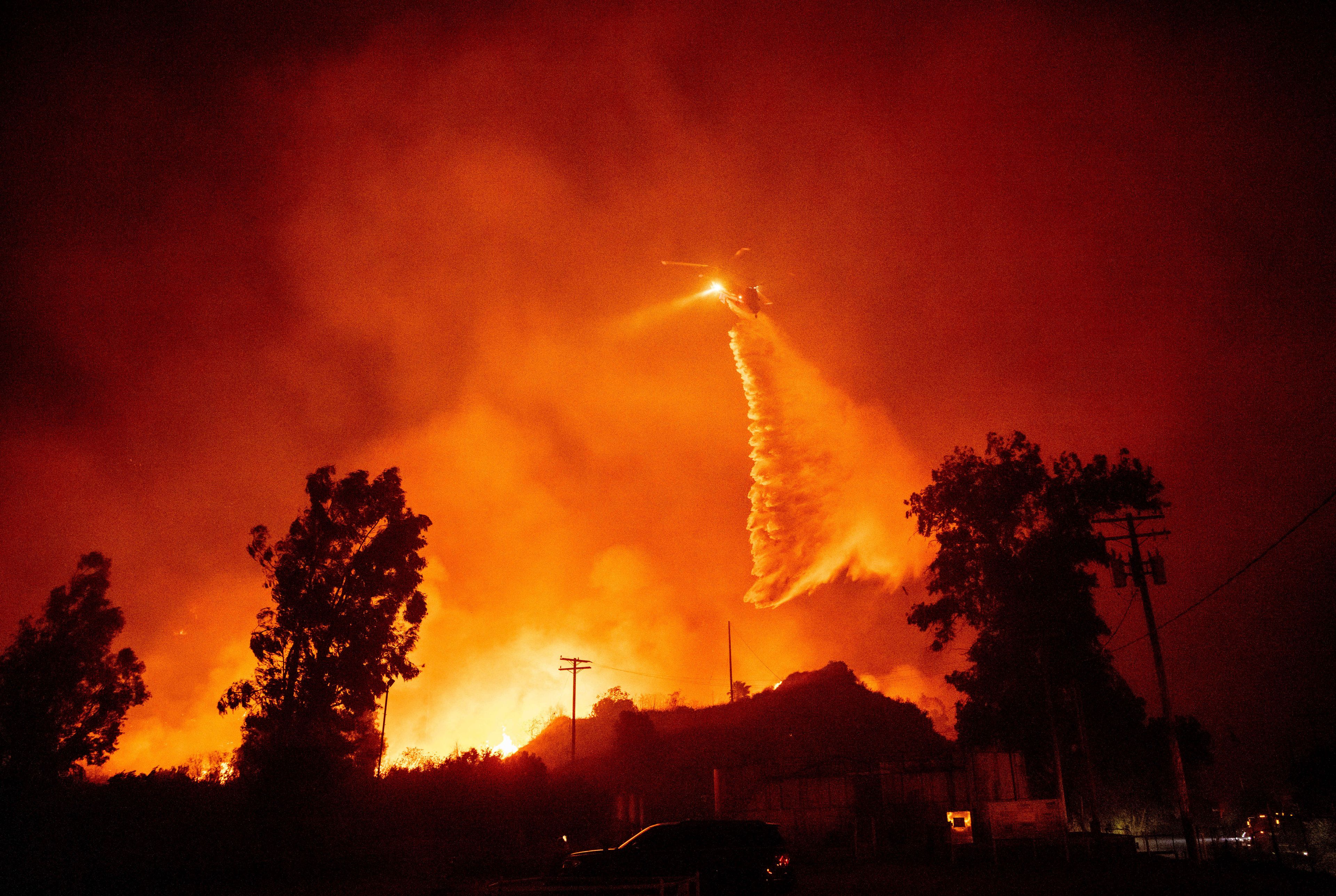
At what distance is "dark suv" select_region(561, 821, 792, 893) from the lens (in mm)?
20781

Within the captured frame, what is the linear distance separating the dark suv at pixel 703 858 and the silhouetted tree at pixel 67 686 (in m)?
A: 31.9

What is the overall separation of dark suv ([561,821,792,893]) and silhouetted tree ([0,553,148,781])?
31948mm

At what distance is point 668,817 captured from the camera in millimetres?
51281

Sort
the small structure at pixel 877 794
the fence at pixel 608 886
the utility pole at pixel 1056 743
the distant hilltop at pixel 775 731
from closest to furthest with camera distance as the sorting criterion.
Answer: the fence at pixel 608 886 → the utility pole at pixel 1056 743 → the small structure at pixel 877 794 → the distant hilltop at pixel 775 731

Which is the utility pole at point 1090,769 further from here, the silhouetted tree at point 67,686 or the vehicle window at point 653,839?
the silhouetted tree at point 67,686

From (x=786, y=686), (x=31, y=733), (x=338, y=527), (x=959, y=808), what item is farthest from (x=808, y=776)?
(x=786, y=686)

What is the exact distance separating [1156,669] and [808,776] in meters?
20.9

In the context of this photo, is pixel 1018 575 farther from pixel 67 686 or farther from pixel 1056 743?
pixel 67 686

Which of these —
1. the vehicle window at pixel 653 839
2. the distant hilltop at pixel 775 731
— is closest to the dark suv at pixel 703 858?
the vehicle window at pixel 653 839

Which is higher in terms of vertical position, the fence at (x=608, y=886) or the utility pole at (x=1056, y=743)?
the utility pole at (x=1056, y=743)

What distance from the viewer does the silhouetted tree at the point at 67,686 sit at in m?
39.4

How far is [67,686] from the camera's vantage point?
4206cm

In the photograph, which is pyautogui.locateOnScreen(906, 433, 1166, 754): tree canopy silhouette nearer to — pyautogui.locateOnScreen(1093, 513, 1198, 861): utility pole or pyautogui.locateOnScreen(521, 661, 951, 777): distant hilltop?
pyautogui.locateOnScreen(1093, 513, 1198, 861): utility pole

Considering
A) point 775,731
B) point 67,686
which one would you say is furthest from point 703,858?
point 775,731
